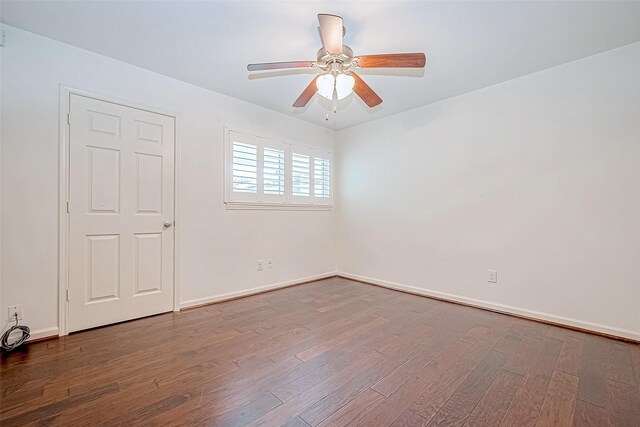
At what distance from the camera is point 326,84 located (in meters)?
2.18

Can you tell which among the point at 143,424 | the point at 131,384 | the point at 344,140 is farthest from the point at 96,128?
the point at 344,140

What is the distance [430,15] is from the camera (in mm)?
1972

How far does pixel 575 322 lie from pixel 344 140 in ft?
11.5

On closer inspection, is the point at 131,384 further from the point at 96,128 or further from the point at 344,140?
the point at 344,140

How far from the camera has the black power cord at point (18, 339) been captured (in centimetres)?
203

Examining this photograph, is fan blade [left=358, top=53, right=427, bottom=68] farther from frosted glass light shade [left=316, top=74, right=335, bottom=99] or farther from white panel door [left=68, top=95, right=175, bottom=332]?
white panel door [left=68, top=95, right=175, bottom=332]

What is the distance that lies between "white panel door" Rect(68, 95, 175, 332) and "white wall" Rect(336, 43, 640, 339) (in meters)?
2.73

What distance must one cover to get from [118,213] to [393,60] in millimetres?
2658

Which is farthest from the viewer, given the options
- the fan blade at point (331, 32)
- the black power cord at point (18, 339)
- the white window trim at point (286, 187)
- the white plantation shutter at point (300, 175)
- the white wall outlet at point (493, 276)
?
the white plantation shutter at point (300, 175)

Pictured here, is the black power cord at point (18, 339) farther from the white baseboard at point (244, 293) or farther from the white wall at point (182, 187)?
the white baseboard at point (244, 293)

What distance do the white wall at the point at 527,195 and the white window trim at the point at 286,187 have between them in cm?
88

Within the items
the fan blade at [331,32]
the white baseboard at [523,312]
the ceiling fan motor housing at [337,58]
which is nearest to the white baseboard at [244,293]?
the white baseboard at [523,312]

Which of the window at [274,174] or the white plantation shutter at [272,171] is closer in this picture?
the window at [274,174]

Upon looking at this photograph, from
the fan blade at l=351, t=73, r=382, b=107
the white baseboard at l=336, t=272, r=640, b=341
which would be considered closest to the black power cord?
the fan blade at l=351, t=73, r=382, b=107
